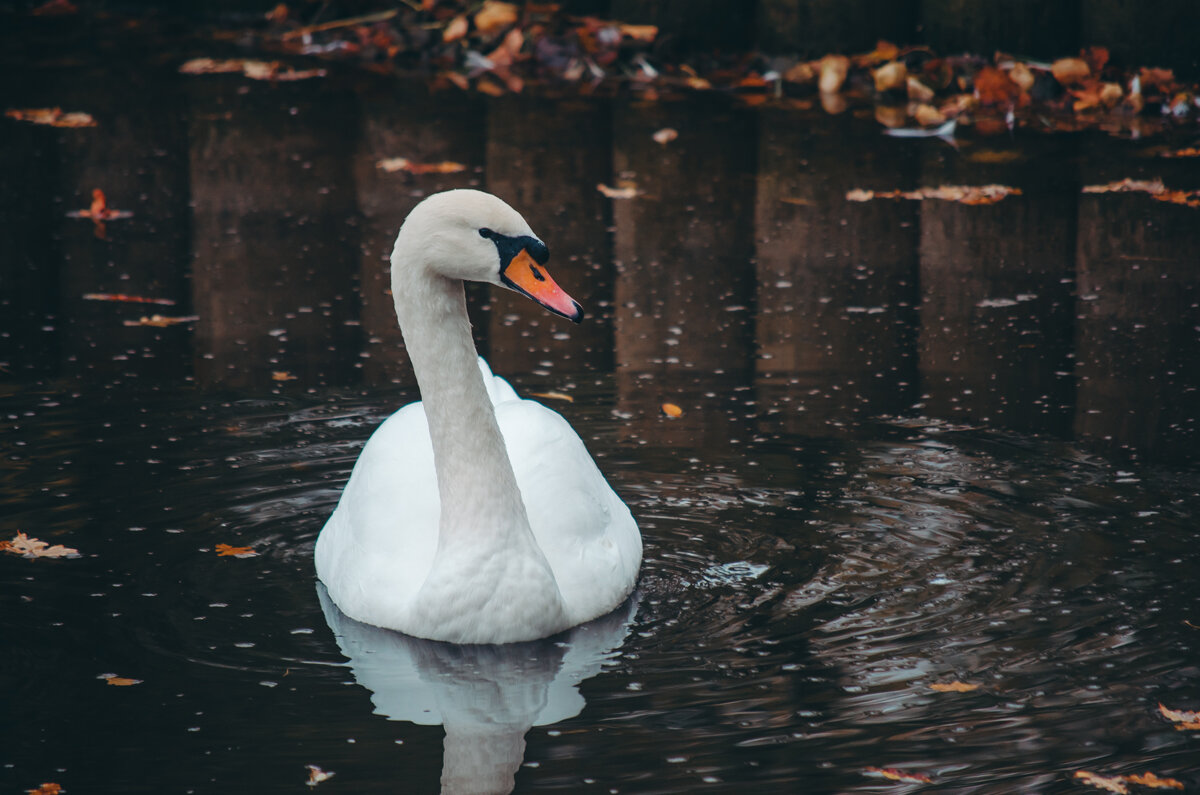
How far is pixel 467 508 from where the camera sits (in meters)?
5.19

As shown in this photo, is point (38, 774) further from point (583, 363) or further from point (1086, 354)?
point (1086, 354)

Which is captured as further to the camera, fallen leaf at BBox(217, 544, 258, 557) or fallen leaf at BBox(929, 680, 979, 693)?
fallen leaf at BBox(217, 544, 258, 557)

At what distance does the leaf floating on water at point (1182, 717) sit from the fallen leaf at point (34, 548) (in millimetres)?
3471

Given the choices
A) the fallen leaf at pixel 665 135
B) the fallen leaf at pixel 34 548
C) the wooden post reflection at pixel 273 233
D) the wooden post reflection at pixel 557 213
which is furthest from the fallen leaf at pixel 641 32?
the fallen leaf at pixel 34 548

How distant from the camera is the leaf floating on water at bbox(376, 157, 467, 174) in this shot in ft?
37.9

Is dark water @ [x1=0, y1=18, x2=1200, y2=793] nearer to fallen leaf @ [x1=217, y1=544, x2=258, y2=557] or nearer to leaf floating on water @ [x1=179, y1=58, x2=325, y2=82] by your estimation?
fallen leaf @ [x1=217, y1=544, x2=258, y2=557]

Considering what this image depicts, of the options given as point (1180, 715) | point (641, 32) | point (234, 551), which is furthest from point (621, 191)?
point (1180, 715)

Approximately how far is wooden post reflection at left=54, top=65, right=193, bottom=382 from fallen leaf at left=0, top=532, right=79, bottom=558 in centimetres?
196

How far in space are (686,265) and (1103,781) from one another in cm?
564

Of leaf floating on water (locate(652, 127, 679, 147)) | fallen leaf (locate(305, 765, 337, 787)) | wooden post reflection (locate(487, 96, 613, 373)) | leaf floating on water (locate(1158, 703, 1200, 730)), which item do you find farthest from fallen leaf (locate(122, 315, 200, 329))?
leaf floating on water (locate(1158, 703, 1200, 730))

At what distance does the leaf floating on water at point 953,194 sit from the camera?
A: 10.6 m

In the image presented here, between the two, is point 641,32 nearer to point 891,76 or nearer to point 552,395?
point 891,76

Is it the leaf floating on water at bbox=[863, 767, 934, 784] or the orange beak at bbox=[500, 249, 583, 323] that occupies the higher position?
the orange beak at bbox=[500, 249, 583, 323]

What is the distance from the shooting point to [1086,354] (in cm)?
801
